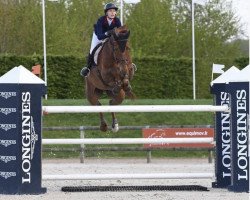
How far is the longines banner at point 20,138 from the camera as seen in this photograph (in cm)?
891

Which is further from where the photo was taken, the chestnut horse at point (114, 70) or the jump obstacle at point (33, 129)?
the chestnut horse at point (114, 70)

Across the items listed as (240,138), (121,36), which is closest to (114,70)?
(121,36)

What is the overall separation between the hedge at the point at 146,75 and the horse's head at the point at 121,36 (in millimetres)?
18823

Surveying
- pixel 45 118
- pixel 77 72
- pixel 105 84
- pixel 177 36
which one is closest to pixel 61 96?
pixel 77 72

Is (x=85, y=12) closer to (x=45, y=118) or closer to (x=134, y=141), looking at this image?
(x=45, y=118)

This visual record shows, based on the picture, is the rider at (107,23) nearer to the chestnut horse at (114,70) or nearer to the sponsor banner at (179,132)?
the chestnut horse at (114,70)

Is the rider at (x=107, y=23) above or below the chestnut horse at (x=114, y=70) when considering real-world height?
above

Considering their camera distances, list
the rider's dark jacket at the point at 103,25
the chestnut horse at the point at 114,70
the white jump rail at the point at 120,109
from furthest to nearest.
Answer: the rider's dark jacket at the point at 103,25 < the chestnut horse at the point at 114,70 < the white jump rail at the point at 120,109

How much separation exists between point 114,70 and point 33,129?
154 centimetres

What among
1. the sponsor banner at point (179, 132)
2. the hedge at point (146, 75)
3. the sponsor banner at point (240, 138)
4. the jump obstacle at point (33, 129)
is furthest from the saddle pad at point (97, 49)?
the hedge at point (146, 75)

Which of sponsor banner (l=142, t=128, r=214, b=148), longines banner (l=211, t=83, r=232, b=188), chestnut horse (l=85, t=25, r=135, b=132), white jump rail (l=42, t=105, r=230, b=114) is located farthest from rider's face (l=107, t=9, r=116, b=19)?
sponsor banner (l=142, t=128, r=214, b=148)

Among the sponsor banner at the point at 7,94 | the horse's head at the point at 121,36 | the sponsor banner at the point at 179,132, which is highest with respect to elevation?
the horse's head at the point at 121,36

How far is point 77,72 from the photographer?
29.3 m

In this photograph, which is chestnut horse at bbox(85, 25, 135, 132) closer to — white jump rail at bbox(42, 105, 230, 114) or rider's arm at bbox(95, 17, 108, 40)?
rider's arm at bbox(95, 17, 108, 40)
